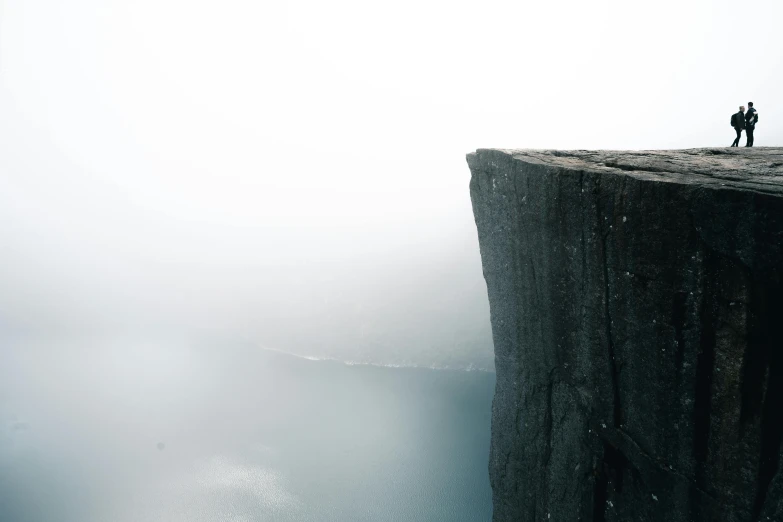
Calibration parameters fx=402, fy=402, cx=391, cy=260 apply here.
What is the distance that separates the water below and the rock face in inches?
1039

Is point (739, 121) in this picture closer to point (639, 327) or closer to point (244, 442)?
point (639, 327)

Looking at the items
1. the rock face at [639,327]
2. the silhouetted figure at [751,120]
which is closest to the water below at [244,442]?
the rock face at [639,327]

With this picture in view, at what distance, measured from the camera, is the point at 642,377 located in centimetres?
787

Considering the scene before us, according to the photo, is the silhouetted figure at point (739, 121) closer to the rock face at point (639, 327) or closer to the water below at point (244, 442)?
the rock face at point (639, 327)

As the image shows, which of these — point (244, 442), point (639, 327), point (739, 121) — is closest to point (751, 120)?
point (739, 121)

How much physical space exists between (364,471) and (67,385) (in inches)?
2120

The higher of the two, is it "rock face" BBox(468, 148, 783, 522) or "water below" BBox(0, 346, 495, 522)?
"rock face" BBox(468, 148, 783, 522)

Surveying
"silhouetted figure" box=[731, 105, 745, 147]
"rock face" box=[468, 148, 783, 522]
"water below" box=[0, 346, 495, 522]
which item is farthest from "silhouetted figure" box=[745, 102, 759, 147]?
"water below" box=[0, 346, 495, 522]

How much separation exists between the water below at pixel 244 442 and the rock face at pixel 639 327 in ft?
86.6

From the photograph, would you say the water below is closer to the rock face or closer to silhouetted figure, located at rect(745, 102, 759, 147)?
the rock face

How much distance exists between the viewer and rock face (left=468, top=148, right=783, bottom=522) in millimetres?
6191

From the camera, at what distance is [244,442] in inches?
1732

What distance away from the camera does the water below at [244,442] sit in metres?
34.3

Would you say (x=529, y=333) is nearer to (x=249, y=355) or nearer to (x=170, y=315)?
(x=249, y=355)
